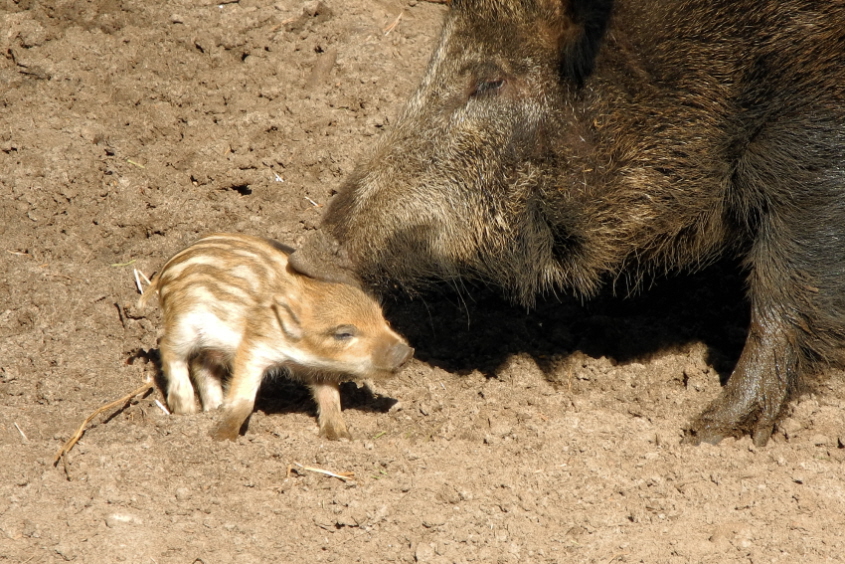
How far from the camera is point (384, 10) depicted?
571 centimetres

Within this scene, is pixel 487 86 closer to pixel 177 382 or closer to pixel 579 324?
pixel 579 324

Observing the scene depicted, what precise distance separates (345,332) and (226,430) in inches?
22.5

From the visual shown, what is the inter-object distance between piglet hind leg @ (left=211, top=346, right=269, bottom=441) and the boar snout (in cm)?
38

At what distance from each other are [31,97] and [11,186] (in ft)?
2.09

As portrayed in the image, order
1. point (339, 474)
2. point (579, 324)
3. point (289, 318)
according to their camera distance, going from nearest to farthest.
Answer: point (339, 474) → point (289, 318) → point (579, 324)

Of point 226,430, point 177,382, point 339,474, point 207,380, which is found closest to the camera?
point 339,474

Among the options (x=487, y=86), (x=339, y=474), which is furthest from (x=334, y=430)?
(x=487, y=86)

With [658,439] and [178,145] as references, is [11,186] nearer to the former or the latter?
[178,145]

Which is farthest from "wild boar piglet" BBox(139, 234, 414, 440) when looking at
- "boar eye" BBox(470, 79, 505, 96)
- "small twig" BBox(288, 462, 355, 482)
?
"boar eye" BBox(470, 79, 505, 96)

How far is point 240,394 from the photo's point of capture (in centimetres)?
357

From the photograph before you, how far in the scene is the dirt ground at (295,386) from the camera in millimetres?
3188

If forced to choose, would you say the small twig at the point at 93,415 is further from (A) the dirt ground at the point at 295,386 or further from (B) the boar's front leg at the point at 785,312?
(B) the boar's front leg at the point at 785,312

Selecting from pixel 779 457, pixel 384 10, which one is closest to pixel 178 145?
pixel 384 10

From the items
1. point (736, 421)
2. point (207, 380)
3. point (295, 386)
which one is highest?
point (736, 421)
